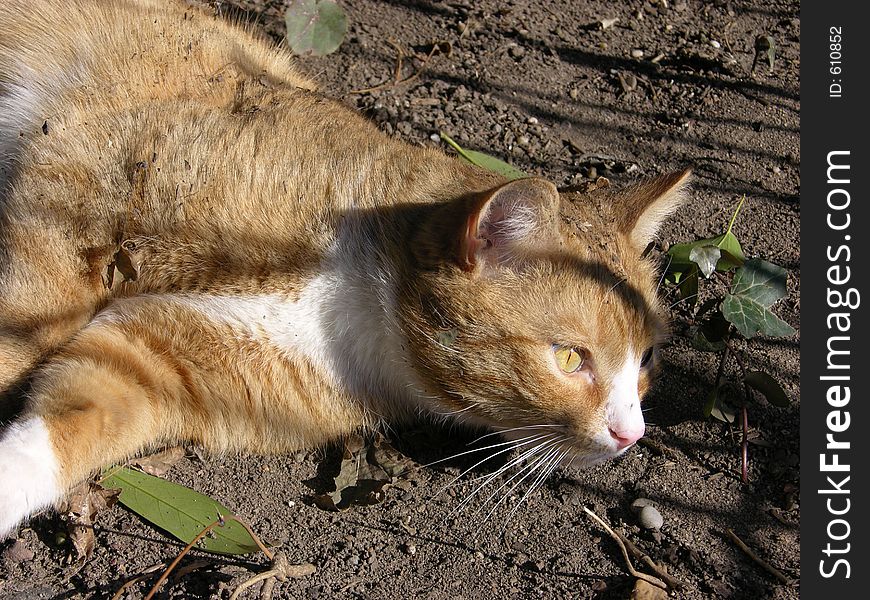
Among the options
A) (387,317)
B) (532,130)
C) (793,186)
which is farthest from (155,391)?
(793,186)

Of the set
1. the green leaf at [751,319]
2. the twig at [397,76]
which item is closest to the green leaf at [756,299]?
the green leaf at [751,319]

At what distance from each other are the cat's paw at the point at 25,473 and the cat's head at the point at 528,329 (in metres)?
1.38

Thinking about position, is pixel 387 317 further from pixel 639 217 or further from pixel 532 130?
pixel 532 130

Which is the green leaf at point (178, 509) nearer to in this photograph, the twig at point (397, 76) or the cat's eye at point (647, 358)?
the cat's eye at point (647, 358)

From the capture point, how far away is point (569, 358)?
3193mm

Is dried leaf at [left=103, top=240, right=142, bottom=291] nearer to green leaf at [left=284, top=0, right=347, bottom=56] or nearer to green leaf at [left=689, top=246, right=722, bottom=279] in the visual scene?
green leaf at [left=284, top=0, right=347, bottom=56]

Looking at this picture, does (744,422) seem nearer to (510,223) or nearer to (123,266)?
(510,223)

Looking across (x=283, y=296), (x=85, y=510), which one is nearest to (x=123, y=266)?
(x=283, y=296)

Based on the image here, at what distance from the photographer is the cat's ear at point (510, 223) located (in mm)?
2957

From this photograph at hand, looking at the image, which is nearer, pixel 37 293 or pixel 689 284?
pixel 37 293

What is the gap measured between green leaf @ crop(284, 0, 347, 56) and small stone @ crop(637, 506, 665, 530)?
2.94 meters

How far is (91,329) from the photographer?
3.22 metres

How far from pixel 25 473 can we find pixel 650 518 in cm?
234

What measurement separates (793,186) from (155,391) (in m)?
3.55
